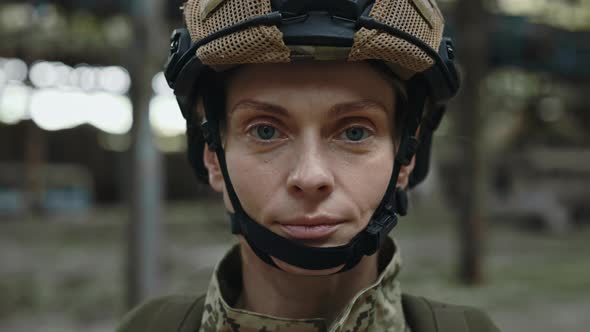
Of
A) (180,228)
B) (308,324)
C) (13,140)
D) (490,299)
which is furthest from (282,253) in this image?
(13,140)

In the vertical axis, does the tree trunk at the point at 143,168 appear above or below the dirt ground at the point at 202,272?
above

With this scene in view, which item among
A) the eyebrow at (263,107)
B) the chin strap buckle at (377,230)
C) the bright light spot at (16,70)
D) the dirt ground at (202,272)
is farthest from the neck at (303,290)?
the bright light spot at (16,70)

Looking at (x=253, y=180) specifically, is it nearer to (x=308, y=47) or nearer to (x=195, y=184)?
(x=308, y=47)

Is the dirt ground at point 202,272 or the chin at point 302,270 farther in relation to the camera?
the dirt ground at point 202,272

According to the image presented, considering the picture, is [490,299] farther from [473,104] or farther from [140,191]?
[140,191]

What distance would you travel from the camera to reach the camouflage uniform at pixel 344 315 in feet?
4.29

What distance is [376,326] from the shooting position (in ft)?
4.46

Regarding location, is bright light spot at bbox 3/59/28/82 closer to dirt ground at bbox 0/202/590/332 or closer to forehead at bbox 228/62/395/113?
dirt ground at bbox 0/202/590/332

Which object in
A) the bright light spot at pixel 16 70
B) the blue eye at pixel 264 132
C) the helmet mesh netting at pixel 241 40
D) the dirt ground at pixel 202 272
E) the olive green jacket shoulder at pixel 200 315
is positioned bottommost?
the dirt ground at pixel 202 272

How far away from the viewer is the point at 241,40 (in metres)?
1.27

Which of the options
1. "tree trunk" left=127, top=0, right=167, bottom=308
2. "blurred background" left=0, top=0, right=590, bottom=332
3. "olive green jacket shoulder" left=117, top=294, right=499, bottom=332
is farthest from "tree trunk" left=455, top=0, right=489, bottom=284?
"olive green jacket shoulder" left=117, top=294, right=499, bottom=332

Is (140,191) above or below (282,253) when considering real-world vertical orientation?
below

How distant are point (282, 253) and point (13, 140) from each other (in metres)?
13.9

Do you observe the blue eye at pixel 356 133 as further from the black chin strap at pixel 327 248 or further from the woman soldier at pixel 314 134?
the black chin strap at pixel 327 248
